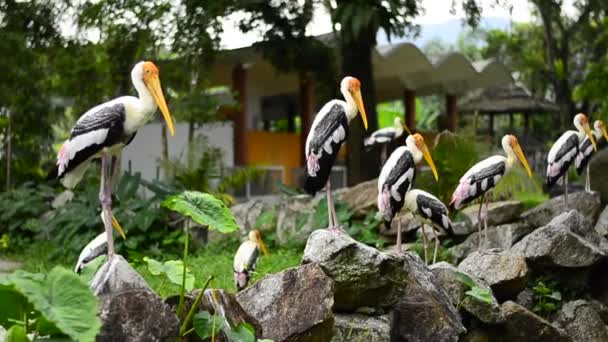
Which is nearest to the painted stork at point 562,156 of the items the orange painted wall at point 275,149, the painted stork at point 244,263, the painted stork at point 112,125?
the painted stork at point 244,263

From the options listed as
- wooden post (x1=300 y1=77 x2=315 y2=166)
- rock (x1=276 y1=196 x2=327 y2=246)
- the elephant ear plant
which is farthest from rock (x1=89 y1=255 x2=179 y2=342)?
wooden post (x1=300 y1=77 x2=315 y2=166)

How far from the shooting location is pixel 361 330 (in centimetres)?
598

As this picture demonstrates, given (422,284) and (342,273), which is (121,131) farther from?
(422,284)

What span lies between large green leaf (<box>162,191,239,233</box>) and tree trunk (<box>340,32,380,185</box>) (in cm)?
1016

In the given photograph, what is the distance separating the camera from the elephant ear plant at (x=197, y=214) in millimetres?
4660

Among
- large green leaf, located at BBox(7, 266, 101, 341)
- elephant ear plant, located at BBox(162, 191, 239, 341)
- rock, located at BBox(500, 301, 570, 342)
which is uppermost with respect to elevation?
elephant ear plant, located at BBox(162, 191, 239, 341)

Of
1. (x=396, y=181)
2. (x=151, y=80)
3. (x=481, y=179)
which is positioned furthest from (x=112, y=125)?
(x=481, y=179)

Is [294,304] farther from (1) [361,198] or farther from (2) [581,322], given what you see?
(1) [361,198]

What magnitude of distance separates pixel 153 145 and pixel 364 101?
4.47 metres

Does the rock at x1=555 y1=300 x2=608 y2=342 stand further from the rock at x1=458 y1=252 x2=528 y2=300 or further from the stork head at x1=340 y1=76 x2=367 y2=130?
the stork head at x1=340 y1=76 x2=367 y2=130

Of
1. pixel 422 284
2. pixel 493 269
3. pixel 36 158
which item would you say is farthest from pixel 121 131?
pixel 36 158

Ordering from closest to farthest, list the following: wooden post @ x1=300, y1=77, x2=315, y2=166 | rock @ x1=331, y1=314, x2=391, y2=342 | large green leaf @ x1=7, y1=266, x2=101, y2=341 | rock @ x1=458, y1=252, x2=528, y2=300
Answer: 1. large green leaf @ x1=7, y1=266, x2=101, y2=341
2. rock @ x1=331, y1=314, x2=391, y2=342
3. rock @ x1=458, y1=252, x2=528, y2=300
4. wooden post @ x1=300, y1=77, x2=315, y2=166

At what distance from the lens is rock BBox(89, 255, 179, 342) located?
429cm

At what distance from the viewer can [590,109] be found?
27.9 metres
